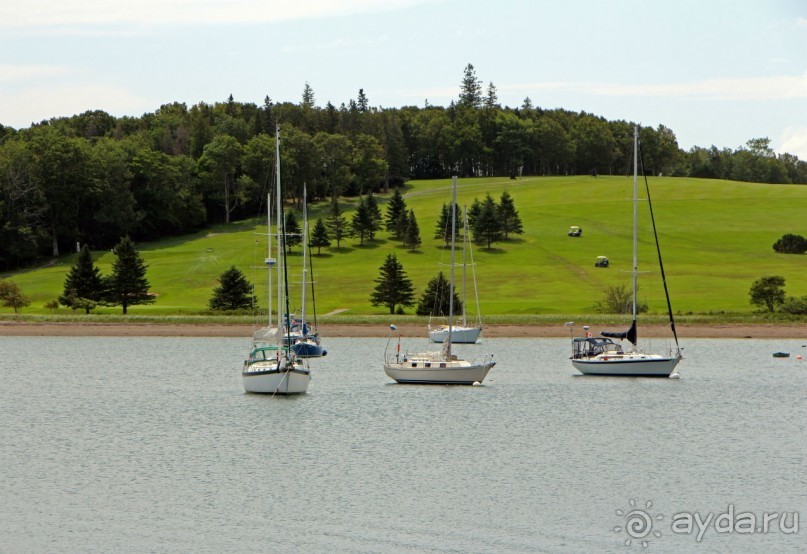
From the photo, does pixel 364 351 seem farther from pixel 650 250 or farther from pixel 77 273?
pixel 650 250

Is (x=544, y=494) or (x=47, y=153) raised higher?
(x=47, y=153)

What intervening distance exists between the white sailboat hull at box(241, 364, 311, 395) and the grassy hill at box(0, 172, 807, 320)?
3766 centimetres

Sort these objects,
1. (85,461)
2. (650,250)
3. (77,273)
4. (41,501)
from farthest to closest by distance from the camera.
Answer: (650,250)
(77,273)
(85,461)
(41,501)

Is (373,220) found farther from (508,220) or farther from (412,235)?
(508,220)

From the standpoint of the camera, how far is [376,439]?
48062 millimetres

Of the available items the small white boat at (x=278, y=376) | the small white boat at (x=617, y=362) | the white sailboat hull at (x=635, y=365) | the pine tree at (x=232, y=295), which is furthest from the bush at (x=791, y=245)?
the small white boat at (x=278, y=376)

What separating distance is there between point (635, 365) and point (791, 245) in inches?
3465

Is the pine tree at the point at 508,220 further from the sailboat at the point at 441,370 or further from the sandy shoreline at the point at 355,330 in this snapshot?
the sailboat at the point at 441,370

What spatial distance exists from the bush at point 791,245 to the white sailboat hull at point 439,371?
93.9 metres

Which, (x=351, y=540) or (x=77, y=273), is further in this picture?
(x=77, y=273)

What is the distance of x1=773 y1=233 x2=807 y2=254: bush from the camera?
14712cm

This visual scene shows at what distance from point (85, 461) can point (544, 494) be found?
17455mm

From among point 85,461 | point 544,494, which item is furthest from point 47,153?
point 544,494

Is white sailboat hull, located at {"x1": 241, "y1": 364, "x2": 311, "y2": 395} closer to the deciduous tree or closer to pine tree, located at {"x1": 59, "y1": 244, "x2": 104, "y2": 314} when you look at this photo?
pine tree, located at {"x1": 59, "y1": 244, "x2": 104, "y2": 314}
